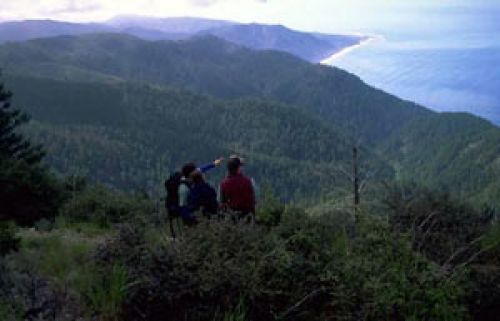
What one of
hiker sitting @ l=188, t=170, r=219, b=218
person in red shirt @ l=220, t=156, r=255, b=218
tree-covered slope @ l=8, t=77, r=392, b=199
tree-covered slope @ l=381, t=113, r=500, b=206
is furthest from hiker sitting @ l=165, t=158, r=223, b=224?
tree-covered slope @ l=8, t=77, r=392, b=199

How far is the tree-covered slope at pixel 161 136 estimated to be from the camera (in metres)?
144

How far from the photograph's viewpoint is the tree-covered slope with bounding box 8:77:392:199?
473 ft

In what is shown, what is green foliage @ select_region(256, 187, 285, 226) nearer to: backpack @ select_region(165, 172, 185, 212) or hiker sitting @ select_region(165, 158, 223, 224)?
hiker sitting @ select_region(165, 158, 223, 224)

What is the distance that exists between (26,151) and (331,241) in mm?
29798

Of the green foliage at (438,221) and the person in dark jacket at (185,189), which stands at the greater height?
the green foliage at (438,221)

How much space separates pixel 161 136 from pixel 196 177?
169 m

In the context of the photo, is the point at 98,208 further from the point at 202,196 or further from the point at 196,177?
the point at 202,196

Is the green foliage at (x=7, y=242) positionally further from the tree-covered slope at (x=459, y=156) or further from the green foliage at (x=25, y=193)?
the tree-covered slope at (x=459, y=156)

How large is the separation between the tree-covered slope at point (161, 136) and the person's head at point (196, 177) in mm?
126168

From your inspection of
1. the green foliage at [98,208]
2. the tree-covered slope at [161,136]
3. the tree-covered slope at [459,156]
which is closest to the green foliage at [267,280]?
the green foliage at [98,208]

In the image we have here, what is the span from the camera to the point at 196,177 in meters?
8.41

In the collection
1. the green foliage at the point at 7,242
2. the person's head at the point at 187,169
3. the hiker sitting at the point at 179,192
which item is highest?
the green foliage at the point at 7,242

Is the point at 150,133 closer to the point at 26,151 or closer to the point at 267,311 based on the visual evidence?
the point at 26,151

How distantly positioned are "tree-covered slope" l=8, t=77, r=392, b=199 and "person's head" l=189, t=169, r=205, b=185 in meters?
126
